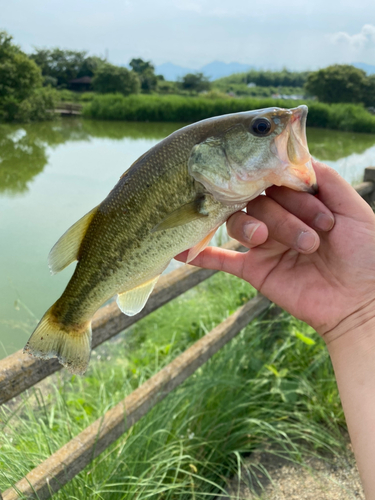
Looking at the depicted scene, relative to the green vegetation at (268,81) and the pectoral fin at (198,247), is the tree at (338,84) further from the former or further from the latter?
the pectoral fin at (198,247)

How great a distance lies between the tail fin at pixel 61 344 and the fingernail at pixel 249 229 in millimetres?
620

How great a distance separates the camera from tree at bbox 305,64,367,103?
36.0m

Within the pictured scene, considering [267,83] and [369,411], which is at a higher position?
[267,83]

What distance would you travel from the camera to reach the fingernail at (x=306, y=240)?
3.83 ft

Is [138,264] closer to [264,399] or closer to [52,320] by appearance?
[52,320]

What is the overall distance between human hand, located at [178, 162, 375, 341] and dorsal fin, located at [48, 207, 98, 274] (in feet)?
1.61

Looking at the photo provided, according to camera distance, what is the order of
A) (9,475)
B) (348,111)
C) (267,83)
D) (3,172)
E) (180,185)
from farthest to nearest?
(267,83), (348,111), (3,172), (9,475), (180,185)

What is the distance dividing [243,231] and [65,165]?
50.8ft

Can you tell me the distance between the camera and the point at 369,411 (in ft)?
3.92

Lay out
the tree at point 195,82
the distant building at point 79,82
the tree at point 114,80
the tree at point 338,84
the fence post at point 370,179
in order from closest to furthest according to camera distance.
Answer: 1. the fence post at point 370,179
2. the tree at point 338,84
3. the tree at point 114,80
4. the distant building at point 79,82
5. the tree at point 195,82

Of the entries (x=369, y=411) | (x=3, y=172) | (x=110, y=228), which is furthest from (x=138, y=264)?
(x=3, y=172)

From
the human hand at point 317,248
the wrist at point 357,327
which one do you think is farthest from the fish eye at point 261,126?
the wrist at point 357,327

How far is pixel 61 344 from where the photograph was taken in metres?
1.20

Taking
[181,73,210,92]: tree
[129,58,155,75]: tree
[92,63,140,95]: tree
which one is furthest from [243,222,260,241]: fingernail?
[129,58,155,75]: tree
